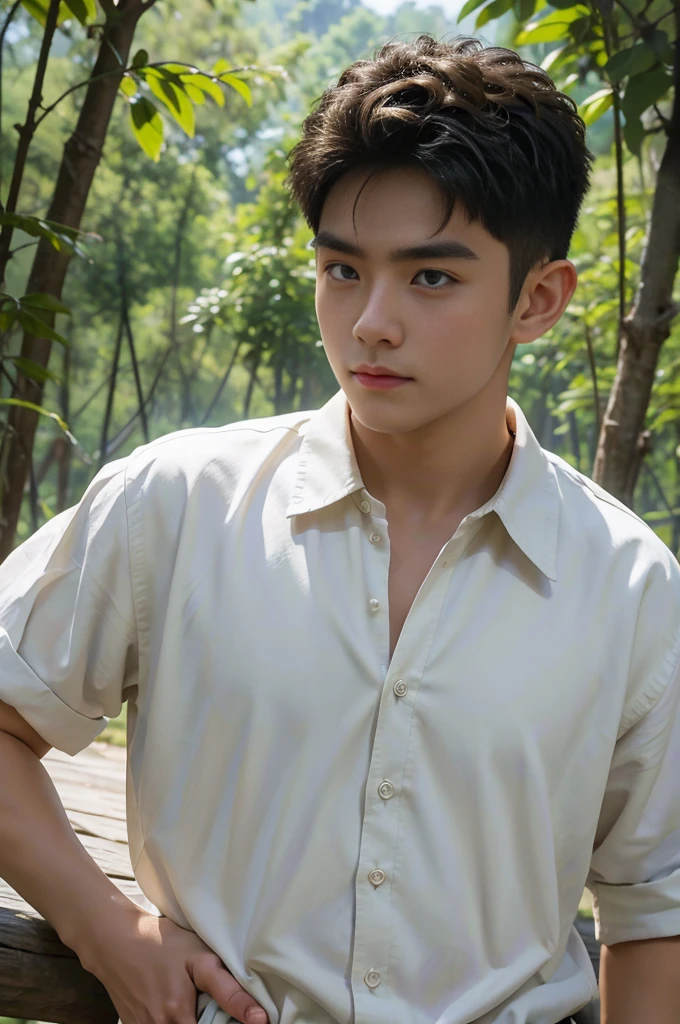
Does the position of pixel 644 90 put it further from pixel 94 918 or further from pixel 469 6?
pixel 94 918

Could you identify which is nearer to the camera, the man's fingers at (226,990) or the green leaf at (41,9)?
the man's fingers at (226,990)

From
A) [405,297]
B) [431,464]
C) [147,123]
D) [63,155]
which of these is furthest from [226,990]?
[63,155]

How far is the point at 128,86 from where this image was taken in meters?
1.51

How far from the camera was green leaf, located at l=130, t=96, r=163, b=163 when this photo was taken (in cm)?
137

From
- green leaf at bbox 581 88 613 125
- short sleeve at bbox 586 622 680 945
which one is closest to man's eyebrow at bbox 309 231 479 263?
short sleeve at bbox 586 622 680 945

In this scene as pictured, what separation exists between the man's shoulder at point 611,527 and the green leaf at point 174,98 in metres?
0.72

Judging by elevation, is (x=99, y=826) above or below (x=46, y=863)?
below

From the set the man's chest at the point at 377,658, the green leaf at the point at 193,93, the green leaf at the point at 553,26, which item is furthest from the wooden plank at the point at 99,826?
the green leaf at the point at 553,26

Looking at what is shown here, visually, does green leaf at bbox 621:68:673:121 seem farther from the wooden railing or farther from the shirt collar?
the wooden railing

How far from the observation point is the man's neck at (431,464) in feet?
3.43

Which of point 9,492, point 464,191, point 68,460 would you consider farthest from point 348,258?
point 68,460

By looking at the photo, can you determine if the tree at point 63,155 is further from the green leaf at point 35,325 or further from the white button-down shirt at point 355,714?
the white button-down shirt at point 355,714

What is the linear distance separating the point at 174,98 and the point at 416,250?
64 cm

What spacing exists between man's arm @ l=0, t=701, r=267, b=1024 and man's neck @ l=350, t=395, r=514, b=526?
432 mm
